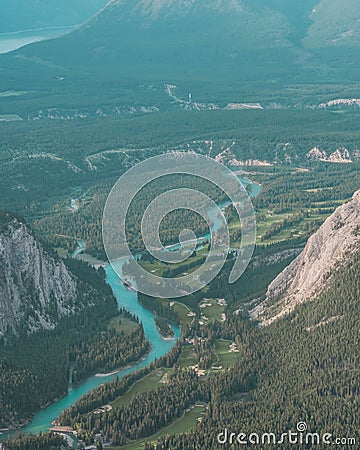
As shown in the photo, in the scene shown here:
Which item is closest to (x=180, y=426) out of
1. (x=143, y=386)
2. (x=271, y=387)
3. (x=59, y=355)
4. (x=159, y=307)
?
(x=143, y=386)

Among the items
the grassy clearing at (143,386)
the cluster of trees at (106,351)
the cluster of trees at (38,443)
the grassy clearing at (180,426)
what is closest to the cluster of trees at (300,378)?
the grassy clearing at (180,426)

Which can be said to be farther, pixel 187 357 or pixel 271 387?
pixel 187 357

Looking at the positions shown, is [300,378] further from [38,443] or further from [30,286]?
[30,286]

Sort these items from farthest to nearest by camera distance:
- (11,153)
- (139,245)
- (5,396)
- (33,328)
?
1. (11,153)
2. (139,245)
3. (33,328)
4. (5,396)

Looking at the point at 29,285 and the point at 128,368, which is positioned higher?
the point at 29,285

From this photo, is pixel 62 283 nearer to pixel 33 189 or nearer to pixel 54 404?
pixel 54 404

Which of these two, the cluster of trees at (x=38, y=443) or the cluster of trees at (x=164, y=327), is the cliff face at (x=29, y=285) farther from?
the cluster of trees at (x=38, y=443)

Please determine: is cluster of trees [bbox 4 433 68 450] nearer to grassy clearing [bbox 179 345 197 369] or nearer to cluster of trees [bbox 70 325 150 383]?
cluster of trees [bbox 70 325 150 383]

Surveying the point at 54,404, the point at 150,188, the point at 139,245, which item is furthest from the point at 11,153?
the point at 54,404
